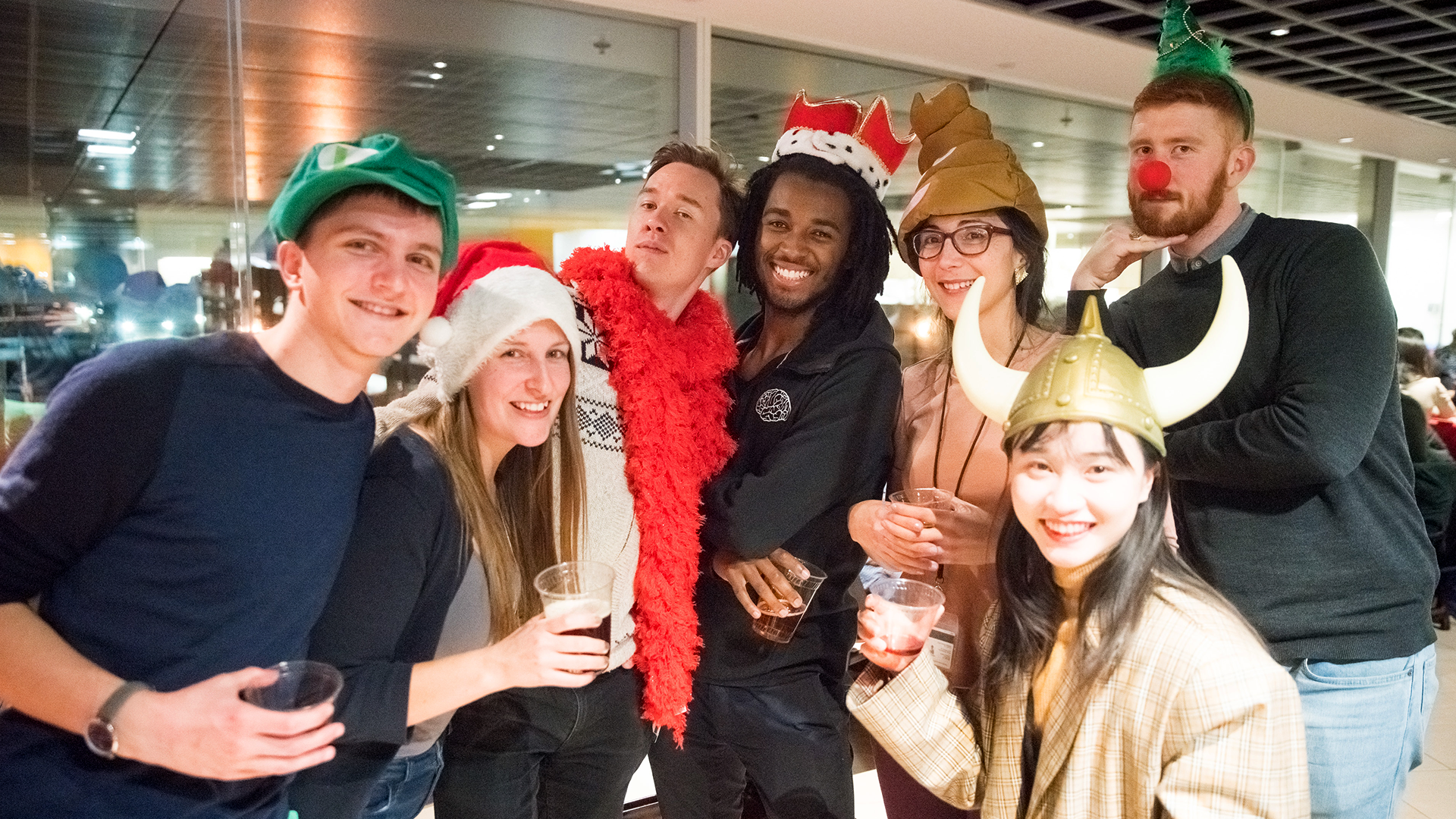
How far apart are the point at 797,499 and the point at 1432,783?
327 centimetres

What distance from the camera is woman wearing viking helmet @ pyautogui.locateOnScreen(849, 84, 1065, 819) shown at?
161 centimetres

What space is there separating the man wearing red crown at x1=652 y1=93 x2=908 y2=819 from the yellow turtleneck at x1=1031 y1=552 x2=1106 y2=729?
520mm

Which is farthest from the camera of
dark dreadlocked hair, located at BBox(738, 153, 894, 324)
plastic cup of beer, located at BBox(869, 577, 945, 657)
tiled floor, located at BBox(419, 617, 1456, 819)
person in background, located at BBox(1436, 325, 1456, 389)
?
person in background, located at BBox(1436, 325, 1456, 389)

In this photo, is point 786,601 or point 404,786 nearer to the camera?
point 404,786

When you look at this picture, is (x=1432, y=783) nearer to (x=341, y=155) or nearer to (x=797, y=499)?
(x=797, y=499)

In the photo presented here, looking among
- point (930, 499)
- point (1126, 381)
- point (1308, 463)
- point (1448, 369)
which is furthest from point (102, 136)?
point (1448, 369)

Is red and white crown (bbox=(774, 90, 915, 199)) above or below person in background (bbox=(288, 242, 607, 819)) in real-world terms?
above

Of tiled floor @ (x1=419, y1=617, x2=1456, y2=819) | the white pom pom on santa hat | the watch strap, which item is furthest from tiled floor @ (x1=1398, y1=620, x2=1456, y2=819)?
the watch strap

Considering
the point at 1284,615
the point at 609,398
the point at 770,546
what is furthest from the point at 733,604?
the point at 1284,615

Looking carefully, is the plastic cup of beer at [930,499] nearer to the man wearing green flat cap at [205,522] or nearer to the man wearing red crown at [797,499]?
the man wearing red crown at [797,499]

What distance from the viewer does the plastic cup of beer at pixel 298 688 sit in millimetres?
1160

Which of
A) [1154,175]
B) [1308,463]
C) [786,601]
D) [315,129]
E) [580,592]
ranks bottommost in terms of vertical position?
[786,601]

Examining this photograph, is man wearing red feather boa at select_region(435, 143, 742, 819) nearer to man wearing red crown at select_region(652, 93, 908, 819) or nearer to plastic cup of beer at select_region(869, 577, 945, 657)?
man wearing red crown at select_region(652, 93, 908, 819)

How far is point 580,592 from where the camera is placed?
4.68 ft
